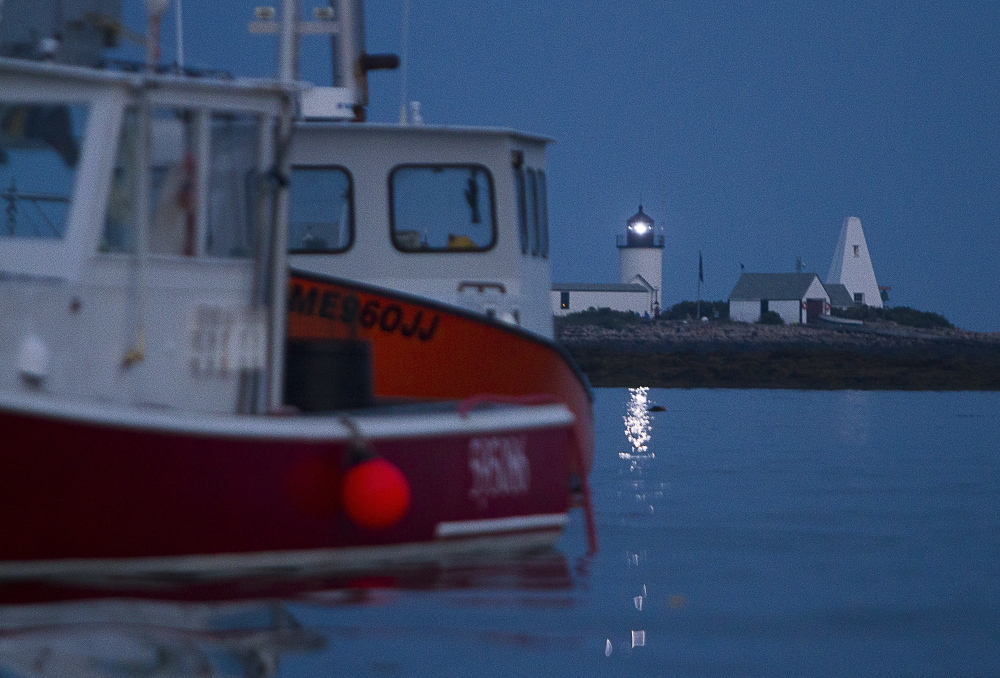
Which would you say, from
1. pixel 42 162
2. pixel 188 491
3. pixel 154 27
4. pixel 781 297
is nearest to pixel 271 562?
pixel 188 491

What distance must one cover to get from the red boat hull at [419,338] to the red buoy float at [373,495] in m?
2.51

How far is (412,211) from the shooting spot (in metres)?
10.5

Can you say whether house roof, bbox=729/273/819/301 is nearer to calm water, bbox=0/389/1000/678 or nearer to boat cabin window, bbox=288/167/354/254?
calm water, bbox=0/389/1000/678

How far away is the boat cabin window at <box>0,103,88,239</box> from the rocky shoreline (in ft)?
113

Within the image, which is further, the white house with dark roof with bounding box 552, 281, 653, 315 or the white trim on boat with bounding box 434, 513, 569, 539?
the white house with dark roof with bounding box 552, 281, 653, 315

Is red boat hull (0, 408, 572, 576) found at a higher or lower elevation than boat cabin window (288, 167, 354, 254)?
lower

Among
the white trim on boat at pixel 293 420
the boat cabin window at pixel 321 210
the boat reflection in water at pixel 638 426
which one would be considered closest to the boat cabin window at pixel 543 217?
the boat cabin window at pixel 321 210

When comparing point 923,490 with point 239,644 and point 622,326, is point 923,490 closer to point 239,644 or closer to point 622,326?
point 239,644

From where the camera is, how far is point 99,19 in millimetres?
7312

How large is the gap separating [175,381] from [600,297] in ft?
253

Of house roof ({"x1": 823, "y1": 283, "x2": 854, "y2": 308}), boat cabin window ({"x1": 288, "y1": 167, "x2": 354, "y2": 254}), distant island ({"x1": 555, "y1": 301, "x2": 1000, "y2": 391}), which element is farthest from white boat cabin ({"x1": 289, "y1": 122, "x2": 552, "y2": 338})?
house roof ({"x1": 823, "y1": 283, "x2": 854, "y2": 308})

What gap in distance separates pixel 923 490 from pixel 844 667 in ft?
25.0

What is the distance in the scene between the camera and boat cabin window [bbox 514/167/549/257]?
10.9 metres

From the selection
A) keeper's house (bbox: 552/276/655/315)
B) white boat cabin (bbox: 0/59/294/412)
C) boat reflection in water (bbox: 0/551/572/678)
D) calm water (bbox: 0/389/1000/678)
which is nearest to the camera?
boat reflection in water (bbox: 0/551/572/678)
